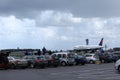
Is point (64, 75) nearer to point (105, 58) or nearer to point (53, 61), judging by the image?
point (53, 61)

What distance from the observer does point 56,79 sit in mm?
21016

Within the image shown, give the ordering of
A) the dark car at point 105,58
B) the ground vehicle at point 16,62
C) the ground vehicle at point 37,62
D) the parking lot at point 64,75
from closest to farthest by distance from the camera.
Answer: the parking lot at point 64,75 < the ground vehicle at point 16,62 < the ground vehicle at point 37,62 < the dark car at point 105,58

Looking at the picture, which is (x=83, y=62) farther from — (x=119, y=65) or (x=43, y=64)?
(x=119, y=65)

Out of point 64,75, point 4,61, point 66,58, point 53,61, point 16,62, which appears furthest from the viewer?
point 66,58

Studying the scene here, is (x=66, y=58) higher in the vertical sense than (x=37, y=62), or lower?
higher

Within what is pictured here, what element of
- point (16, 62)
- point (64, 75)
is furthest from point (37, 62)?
point (64, 75)

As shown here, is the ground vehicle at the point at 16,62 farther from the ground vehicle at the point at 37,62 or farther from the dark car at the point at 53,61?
the dark car at the point at 53,61

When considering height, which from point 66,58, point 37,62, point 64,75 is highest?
point 66,58

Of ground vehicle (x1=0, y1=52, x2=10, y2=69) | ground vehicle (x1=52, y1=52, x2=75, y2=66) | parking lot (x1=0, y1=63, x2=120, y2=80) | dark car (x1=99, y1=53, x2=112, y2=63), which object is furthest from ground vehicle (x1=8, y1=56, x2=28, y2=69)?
dark car (x1=99, y1=53, x2=112, y2=63)

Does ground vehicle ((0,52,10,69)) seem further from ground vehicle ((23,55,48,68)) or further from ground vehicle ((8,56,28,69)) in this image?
ground vehicle ((23,55,48,68))

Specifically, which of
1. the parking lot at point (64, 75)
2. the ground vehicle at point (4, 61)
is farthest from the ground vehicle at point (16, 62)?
the parking lot at point (64, 75)

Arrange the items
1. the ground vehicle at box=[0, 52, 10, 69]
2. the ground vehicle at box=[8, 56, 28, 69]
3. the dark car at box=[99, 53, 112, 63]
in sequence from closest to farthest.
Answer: the ground vehicle at box=[0, 52, 10, 69] < the ground vehicle at box=[8, 56, 28, 69] < the dark car at box=[99, 53, 112, 63]

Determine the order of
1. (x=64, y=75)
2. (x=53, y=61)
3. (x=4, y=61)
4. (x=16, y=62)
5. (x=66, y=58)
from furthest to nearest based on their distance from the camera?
(x=66, y=58) → (x=53, y=61) → (x=16, y=62) → (x=4, y=61) → (x=64, y=75)

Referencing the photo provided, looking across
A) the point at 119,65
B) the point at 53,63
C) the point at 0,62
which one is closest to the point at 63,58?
the point at 53,63
